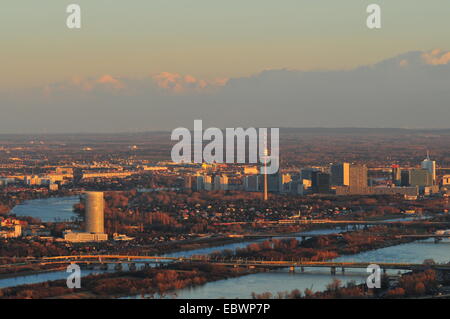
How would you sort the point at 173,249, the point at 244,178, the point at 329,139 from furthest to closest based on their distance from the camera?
1. the point at 329,139
2. the point at 244,178
3. the point at 173,249

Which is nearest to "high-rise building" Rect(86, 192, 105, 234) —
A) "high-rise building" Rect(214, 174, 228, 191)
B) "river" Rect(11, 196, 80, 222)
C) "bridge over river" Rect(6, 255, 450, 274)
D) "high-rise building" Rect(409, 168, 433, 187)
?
"river" Rect(11, 196, 80, 222)

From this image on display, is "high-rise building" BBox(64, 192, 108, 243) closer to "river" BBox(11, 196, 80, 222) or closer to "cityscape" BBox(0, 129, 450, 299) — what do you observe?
"cityscape" BBox(0, 129, 450, 299)

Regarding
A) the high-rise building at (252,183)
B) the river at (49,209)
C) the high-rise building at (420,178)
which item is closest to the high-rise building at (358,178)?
the high-rise building at (420,178)

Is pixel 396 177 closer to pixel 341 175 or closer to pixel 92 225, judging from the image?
pixel 341 175

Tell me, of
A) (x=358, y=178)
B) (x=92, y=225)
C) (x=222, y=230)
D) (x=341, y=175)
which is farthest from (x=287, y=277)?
(x=341, y=175)
